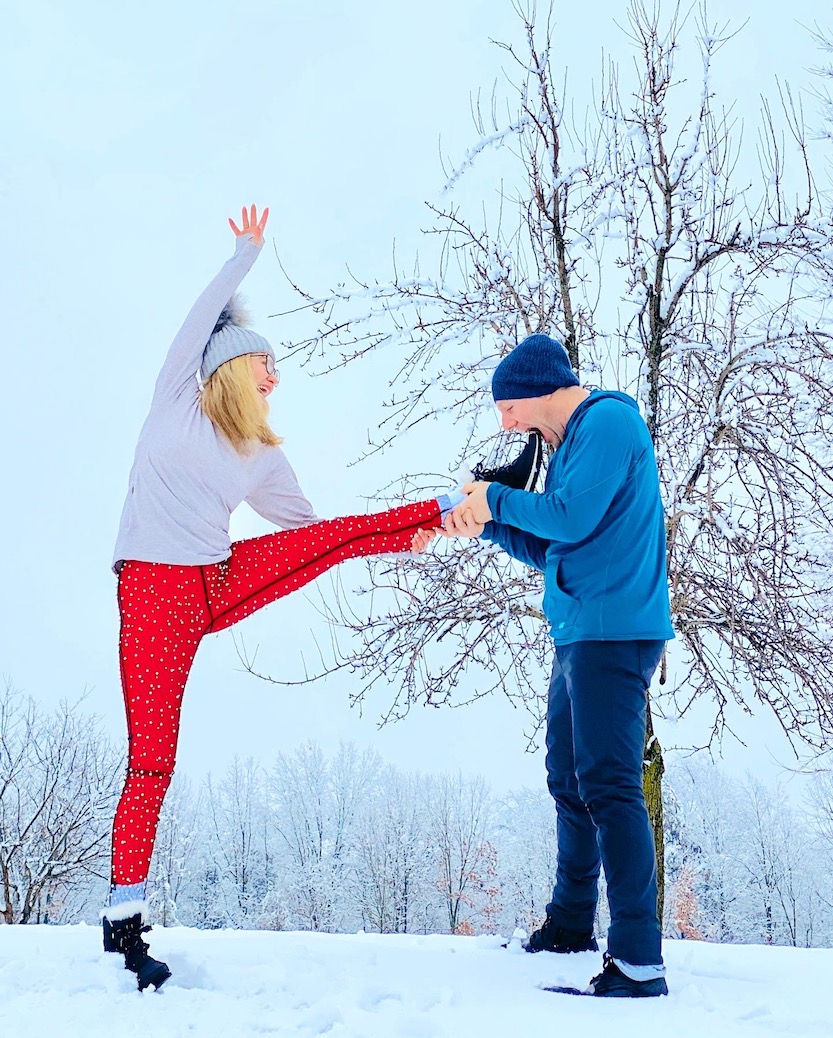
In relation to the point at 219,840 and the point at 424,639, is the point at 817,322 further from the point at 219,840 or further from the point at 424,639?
the point at 219,840

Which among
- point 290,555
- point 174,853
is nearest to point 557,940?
point 290,555

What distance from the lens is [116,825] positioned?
2463mm

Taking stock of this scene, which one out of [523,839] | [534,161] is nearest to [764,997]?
[534,161]

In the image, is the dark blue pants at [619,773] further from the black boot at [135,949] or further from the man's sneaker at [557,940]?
the black boot at [135,949]

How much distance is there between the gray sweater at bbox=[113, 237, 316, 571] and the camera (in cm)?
260

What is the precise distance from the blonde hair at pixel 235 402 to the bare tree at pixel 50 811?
636 inches

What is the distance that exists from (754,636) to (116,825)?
4755mm

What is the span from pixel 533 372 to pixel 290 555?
97 cm

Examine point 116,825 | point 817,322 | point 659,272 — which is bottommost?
point 116,825

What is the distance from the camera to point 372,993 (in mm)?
2289

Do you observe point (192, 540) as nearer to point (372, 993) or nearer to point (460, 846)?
point (372, 993)

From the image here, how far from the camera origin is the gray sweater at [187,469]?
2596 millimetres

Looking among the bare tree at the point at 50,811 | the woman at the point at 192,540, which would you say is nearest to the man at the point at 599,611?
the woman at the point at 192,540

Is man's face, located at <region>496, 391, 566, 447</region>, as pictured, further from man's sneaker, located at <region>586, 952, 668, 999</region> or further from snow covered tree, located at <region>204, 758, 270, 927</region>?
snow covered tree, located at <region>204, 758, 270, 927</region>
